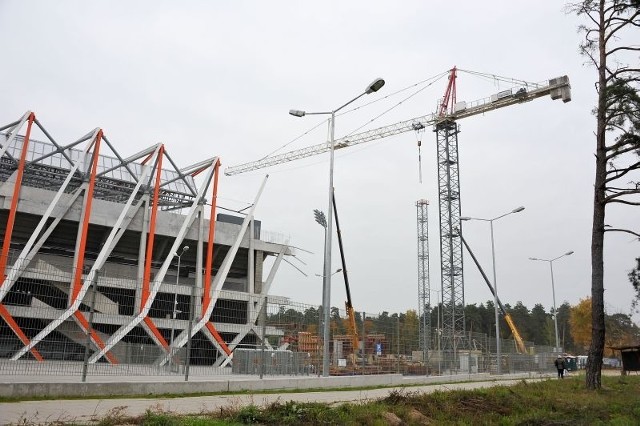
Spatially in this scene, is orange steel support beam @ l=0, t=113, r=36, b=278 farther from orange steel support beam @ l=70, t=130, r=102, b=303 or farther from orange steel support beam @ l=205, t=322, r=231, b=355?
orange steel support beam @ l=205, t=322, r=231, b=355

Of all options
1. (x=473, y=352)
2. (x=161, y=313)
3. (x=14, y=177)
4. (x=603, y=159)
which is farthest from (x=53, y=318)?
(x=14, y=177)

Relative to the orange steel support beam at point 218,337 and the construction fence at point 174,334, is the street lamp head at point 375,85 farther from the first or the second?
the orange steel support beam at point 218,337

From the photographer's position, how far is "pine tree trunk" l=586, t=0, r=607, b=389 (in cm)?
1780

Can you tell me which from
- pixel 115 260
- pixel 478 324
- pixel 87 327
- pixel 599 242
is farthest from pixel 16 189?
pixel 478 324

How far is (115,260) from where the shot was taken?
5794 cm

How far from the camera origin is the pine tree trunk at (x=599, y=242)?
1780 cm

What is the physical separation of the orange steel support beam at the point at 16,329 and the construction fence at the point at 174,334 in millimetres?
26

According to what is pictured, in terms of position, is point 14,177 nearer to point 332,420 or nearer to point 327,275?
point 327,275

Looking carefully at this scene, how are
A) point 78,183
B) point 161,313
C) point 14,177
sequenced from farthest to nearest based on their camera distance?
point 78,183, point 14,177, point 161,313

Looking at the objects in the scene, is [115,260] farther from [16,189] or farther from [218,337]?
[218,337]

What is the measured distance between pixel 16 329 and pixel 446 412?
9.40 metres

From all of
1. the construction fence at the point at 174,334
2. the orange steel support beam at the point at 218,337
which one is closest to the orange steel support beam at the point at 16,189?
the construction fence at the point at 174,334

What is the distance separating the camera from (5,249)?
3550cm

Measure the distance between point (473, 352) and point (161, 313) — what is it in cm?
2144
